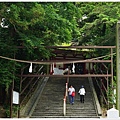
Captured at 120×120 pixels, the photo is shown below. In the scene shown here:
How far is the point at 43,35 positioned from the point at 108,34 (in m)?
4.95

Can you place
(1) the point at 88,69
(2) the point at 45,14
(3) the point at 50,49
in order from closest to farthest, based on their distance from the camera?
(2) the point at 45,14
(3) the point at 50,49
(1) the point at 88,69

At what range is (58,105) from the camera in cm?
1716

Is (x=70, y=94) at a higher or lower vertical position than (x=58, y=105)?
higher

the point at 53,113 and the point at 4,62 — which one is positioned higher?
the point at 4,62

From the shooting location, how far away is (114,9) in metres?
18.2

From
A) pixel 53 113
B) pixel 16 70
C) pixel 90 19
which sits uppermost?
pixel 90 19

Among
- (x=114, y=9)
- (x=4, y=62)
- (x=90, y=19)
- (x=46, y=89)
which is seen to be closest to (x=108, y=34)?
(x=114, y=9)

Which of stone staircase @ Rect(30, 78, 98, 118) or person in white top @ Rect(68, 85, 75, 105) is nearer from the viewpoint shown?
stone staircase @ Rect(30, 78, 98, 118)

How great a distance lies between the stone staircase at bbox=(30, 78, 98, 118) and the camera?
1588 centimetres

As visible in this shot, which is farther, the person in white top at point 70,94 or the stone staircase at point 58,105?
the person in white top at point 70,94

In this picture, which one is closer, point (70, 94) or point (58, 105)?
point (70, 94)

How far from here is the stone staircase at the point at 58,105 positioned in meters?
15.9

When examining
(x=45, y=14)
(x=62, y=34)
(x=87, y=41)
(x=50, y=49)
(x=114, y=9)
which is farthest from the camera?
(x=87, y=41)

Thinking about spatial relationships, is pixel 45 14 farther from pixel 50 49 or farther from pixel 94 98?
pixel 94 98
